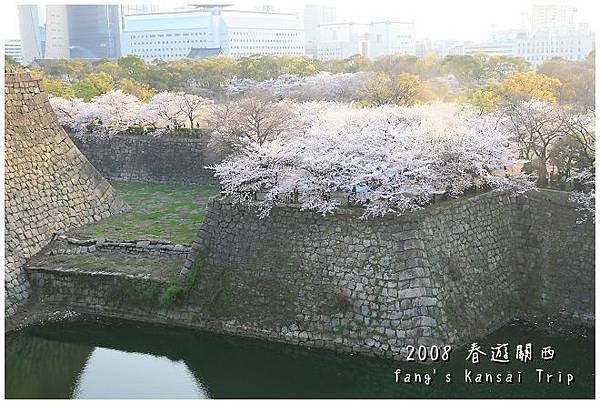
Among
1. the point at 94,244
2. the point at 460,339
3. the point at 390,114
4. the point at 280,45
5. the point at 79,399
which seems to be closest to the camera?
the point at 79,399

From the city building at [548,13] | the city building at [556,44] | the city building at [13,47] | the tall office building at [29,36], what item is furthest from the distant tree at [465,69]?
the city building at [13,47]

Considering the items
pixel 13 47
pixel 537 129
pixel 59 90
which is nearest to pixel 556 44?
pixel 59 90

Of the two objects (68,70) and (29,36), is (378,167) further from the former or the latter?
(29,36)

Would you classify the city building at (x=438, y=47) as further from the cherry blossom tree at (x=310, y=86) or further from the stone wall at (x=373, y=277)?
the stone wall at (x=373, y=277)

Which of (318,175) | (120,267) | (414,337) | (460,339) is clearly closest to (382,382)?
(414,337)

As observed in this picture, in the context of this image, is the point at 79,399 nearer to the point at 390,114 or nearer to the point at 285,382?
the point at 285,382

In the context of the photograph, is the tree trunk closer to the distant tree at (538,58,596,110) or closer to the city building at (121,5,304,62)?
the distant tree at (538,58,596,110)
